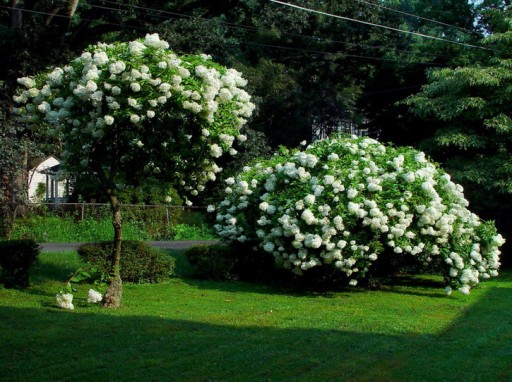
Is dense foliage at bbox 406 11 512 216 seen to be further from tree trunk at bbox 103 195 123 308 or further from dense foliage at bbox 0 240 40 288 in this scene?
dense foliage at bbox 0 240 40 288

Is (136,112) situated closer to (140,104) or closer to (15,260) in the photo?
(140,104)

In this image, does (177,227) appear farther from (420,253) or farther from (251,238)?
(420,253)

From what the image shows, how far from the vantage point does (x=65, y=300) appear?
442 inches

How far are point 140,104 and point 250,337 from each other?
3569 millimetres

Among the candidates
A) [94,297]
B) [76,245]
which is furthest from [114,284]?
[76,245]

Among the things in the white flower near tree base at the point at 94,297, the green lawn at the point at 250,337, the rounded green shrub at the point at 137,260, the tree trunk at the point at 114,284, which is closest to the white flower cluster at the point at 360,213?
the green lawn at the point at 250,337

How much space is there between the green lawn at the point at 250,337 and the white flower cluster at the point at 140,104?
97.6 inches

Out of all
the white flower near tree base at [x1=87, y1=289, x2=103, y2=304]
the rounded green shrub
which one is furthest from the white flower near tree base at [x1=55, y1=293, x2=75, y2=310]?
the rounded green shrub

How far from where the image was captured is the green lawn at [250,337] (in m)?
7.59

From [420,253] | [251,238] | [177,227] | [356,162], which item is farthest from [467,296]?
[177,227]

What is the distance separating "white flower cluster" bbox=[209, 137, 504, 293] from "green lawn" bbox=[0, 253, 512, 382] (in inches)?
33.9

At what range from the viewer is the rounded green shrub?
14.1 m

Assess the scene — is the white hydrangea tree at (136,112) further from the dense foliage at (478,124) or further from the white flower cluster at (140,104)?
the dense foliage at (478,124)

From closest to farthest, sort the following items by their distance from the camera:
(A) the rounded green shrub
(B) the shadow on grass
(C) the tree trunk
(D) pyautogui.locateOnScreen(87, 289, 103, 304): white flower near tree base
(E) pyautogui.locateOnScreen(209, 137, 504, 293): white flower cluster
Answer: (B) the shadow on grass → (D) pyautogui.locateOnScreen(87, 289, 103, 304): white flower near tree base → (C) the tree trunk → (E) pyautogui.locateOnScreen(209, 137, 504, 293): white flower cluster → (A) the rounded green shrub
